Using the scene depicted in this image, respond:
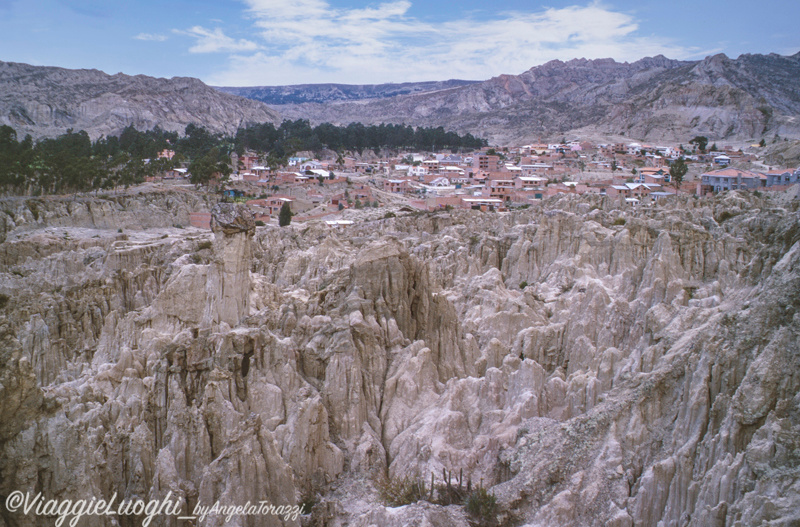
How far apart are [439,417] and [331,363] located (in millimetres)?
3151

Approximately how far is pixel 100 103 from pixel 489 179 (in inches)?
4475

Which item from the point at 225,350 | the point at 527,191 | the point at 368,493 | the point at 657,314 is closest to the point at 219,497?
the point at 368,493

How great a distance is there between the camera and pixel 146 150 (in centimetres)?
9456

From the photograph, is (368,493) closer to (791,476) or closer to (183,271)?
(791,476)

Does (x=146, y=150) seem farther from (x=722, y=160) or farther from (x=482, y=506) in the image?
(x=482, y=506)


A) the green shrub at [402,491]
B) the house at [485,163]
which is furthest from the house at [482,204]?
the green shrub at [402,491]

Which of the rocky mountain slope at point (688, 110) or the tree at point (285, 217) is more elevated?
the rocky mountain slope at point (688, 110)

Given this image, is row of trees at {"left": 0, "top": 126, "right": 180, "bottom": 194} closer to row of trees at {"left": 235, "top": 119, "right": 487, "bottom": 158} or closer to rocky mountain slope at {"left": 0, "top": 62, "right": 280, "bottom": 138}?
row of trees at {"left": 235, "top": 119, "right": 487, "bottom": 158}

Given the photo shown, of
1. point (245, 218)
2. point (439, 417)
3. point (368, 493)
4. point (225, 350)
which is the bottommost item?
point (368, 493)

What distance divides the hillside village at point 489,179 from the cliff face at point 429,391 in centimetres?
3236

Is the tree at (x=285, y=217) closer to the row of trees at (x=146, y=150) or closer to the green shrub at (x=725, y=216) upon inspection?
the row of trees at (x=146, y=150)

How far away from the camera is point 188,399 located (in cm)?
1786

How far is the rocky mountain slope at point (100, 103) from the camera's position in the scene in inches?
5797

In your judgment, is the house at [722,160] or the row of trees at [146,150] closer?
the row of trees at [146,150]
